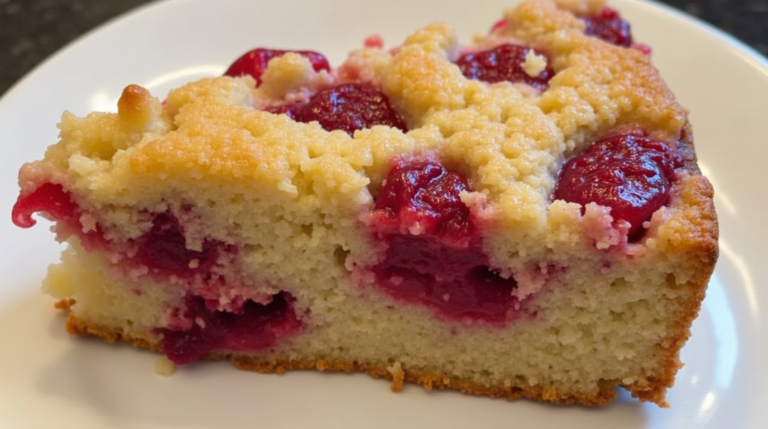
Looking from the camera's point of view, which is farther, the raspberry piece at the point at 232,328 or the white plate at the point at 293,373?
the raspberry piece at the point at 232,328

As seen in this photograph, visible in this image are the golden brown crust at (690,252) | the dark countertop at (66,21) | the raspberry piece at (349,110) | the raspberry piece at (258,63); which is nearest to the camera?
the golden brown crust at (690,252)

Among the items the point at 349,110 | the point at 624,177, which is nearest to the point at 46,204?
the point at 349,110

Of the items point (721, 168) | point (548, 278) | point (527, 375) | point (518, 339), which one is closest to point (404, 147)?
point (548, 278)

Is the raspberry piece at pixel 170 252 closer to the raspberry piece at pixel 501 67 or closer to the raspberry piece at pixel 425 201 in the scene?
the raspberry piece at pixel 425 201

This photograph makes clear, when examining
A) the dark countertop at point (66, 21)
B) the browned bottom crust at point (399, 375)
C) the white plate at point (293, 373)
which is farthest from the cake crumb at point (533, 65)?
the dark countertop at point (66, 21)

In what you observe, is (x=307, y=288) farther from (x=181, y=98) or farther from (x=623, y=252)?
(x=623, y=252)

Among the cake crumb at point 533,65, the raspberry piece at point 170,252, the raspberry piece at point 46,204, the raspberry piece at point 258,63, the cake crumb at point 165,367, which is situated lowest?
the cake crumb at point 165,367

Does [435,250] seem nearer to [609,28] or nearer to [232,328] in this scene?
[232,328]
